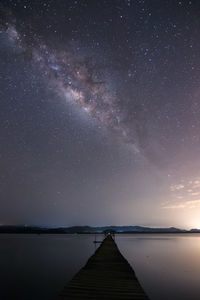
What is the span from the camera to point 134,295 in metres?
7.95

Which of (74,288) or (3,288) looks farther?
(3,288)

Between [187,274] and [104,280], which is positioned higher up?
[104,280]

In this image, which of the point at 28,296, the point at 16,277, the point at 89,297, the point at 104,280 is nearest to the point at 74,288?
the point at 89,297

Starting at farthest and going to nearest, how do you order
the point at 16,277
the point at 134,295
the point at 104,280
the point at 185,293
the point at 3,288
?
the point at 16,277, the point at 3,288, the point at 185,293, the point at 104,280, the point at 134,295

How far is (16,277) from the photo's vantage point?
962 inches

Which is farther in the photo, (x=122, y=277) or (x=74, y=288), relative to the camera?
(x=122, y=277)

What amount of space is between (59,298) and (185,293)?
16030 millimetres

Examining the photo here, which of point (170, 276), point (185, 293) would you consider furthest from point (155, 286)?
point (170, 276)

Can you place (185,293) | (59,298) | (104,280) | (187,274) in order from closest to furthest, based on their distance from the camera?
(59,298), (104,280), (185,293), (187,274)

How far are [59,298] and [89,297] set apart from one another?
1.05 m

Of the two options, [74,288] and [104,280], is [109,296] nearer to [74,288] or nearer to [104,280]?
[74,288]

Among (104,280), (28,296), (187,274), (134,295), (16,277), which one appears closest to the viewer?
(134,295)

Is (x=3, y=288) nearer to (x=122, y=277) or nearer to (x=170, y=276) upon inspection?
(x=122, y=277)

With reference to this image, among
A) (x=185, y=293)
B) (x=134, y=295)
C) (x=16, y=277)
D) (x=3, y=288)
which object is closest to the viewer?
(x=134, y=295)
